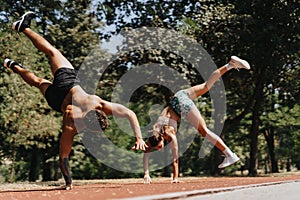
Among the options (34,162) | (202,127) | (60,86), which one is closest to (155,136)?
(202,127)

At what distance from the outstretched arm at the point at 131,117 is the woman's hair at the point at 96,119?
347mm

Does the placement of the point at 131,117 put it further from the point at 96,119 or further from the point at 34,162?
the point at 34,162

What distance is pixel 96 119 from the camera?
749cm

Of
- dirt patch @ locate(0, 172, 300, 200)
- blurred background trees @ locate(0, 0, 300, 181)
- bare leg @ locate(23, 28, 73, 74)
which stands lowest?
dirt patch @ locate(0, 172, 300, 200)

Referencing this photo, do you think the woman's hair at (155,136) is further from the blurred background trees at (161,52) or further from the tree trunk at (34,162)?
the tree trunk at (34,162)

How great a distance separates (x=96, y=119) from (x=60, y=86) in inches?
43.7

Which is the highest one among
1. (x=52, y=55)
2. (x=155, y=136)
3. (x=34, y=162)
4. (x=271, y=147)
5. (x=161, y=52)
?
(x=161, y=52)

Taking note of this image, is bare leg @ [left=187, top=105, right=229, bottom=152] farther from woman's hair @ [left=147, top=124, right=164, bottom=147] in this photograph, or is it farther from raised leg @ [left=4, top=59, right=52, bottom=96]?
raised leg @ [left=4, top=59, right=52, bottom=96]

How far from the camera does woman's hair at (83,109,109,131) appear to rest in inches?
295

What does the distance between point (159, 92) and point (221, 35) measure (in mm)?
3815

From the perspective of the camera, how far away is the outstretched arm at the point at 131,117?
758 centimetres

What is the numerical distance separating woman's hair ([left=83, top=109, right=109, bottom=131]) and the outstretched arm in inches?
13.7

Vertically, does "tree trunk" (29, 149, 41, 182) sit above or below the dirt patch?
above

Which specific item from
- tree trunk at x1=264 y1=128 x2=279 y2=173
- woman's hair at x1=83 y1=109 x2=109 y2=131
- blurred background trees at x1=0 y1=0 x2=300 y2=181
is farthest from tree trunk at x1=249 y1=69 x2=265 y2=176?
woman's hair at x1=83 y1=109 x2=109 y2=131
